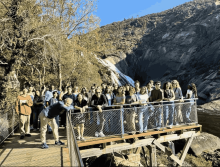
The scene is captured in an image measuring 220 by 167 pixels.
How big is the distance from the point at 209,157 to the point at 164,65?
47738mm

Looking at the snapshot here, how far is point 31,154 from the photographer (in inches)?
186

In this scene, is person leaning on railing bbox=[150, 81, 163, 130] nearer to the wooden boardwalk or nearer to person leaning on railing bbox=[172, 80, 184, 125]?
person leaning on railing bbox=[172, 80, 184, 125]

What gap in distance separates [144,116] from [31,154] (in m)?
3.91

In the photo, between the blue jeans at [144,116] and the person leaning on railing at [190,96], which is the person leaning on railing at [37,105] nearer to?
the blue jeans at [144,116]

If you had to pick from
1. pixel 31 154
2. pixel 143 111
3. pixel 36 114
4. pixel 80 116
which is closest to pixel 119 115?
pixel 143 111

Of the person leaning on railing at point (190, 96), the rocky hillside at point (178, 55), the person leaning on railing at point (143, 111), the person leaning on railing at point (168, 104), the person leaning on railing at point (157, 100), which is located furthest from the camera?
the rocky hillside at point (178, 55)

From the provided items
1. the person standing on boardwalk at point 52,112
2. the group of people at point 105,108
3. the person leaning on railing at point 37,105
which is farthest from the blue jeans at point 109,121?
the person leaning on railing at point 37,105

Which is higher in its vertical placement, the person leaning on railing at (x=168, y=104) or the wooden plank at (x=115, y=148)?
the person leaning on railing at (x=168, y=104)

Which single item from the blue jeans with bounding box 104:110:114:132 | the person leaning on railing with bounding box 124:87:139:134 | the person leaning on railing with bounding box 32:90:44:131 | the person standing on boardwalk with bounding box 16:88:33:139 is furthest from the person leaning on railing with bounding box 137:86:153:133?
the person standing on boardwalk with bounding box 16:88:33:139

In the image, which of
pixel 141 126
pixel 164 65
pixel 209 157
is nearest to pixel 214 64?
pixel 164 65

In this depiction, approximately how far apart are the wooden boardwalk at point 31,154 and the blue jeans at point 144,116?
275 cm

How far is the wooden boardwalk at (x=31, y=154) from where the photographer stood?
419cm

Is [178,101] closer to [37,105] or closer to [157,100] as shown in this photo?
[157,100]

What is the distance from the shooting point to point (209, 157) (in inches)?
406
